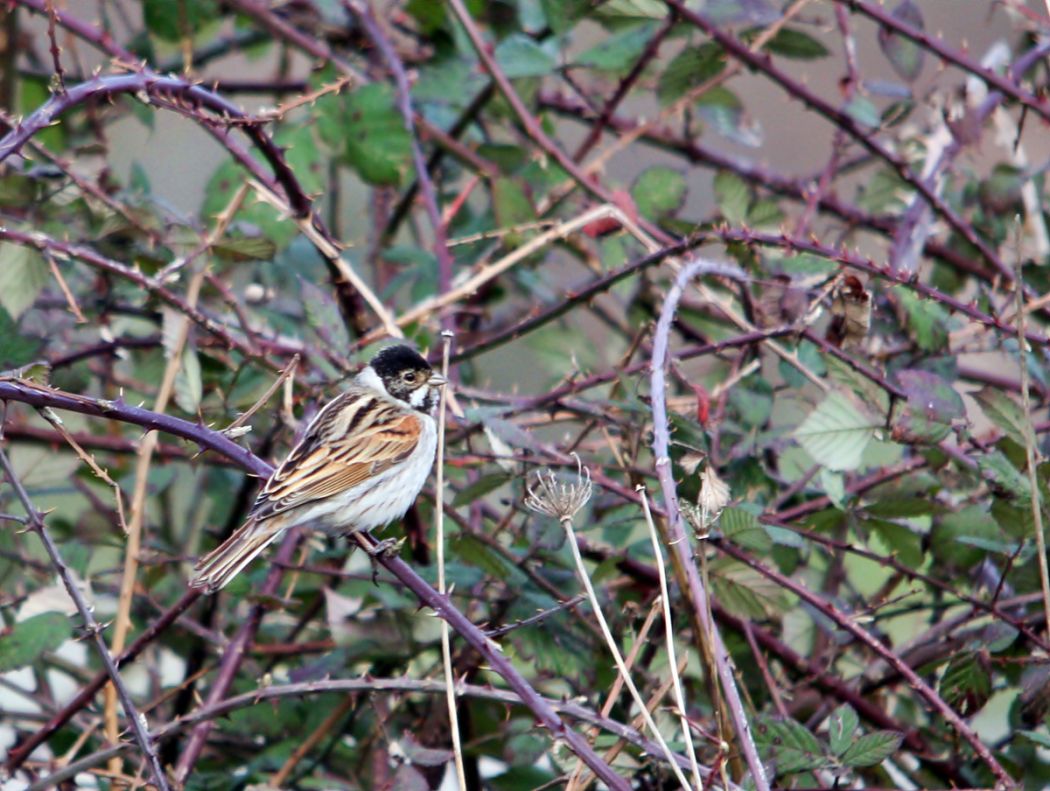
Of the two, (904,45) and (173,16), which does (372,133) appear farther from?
(904,45)

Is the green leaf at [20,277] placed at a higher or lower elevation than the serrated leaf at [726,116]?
higher

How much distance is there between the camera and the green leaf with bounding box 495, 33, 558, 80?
4559 millimetres

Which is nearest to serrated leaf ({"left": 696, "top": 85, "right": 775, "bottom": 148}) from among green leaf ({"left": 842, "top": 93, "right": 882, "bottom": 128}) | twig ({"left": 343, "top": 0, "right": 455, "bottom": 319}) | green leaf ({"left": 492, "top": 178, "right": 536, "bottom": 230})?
green leaf ({"left": 842, "top": 93, "right": 882, "bottom": 128})

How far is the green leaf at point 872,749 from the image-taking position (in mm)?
2891

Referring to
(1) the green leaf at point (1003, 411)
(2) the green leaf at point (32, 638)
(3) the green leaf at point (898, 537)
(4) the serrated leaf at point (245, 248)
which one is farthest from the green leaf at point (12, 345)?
(1) the green leaf at point (1003, 411)

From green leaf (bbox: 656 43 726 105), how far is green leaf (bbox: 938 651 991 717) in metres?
2.13

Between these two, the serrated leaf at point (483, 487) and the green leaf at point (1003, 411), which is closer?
the green leaf at point (1003, 411)

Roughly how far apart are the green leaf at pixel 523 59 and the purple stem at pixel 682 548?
157 centimetres

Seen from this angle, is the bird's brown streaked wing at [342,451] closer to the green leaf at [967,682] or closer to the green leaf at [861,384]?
the green leaf at [861,384]

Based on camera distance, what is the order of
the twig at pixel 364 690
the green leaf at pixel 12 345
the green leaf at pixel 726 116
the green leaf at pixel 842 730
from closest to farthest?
1. the twig at pixel 364 690
2. the green leaf at pixel 842 730
3. the green leaf at pixel 12 345
4. the green leaf at pixel 726 116

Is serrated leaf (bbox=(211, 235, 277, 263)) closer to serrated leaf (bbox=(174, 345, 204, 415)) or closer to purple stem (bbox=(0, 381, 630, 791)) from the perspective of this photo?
serrated leaf (bbox=(174, 345, 204, 415))

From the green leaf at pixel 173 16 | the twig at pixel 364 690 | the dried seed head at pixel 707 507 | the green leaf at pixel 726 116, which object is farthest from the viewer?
the green leaf at pixel 173 16

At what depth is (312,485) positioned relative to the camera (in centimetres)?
387

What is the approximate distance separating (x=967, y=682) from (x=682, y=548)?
0.94 m
